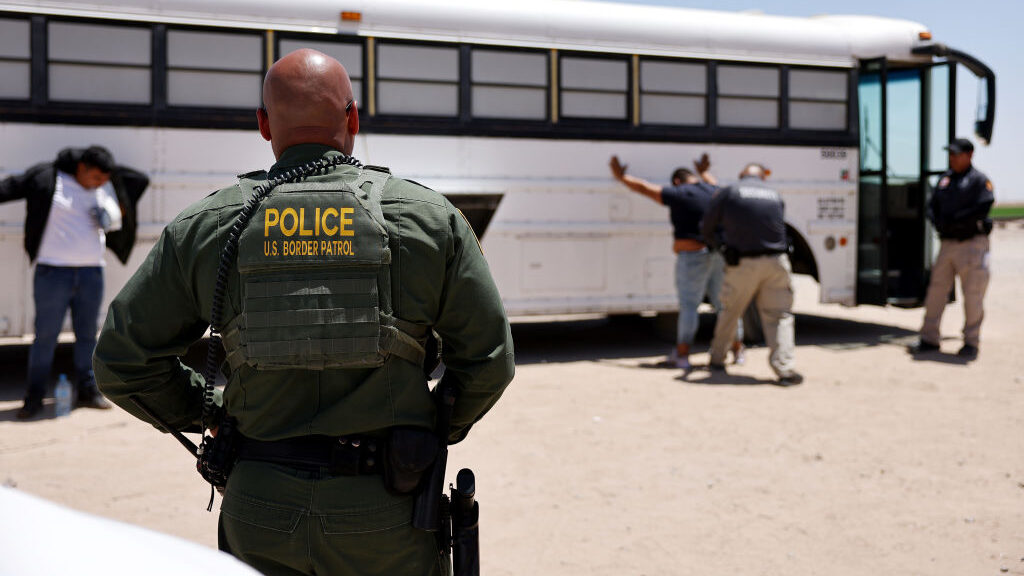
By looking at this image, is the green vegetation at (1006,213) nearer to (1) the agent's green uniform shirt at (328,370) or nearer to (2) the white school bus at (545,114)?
(2) the white school bus at (545,114)

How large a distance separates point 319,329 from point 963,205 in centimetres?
847

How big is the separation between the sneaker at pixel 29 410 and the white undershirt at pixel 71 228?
93cm

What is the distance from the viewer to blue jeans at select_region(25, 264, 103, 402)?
6.48m

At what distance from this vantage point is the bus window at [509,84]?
8.34 m

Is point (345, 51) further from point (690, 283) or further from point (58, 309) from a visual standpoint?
point (690, 283)

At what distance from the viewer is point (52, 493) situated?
15.9 ft

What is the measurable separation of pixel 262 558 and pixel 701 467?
12.7 feet

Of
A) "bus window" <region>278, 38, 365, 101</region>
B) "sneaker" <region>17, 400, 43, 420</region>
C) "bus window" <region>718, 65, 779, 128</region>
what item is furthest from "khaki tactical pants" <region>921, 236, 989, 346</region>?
"sneaker" <region>17, 400, 43, 420</region>

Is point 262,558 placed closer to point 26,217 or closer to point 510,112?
point 26,217

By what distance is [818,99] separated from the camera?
9.73 metres

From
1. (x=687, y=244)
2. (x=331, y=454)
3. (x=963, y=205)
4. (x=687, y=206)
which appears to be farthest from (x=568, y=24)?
(x=331, y=454)

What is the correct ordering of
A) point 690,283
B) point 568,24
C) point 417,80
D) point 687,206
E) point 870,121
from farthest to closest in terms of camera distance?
1. point 870,121
2. point 568,24
3. point 690,283
4. point 687,206
5. point 417,80

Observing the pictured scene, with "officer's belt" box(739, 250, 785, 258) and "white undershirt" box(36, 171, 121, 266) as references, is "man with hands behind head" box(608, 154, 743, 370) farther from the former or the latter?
"white undershirt" box(36, 171, 121, 266)

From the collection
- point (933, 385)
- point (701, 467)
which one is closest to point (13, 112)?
point (701, 467)
